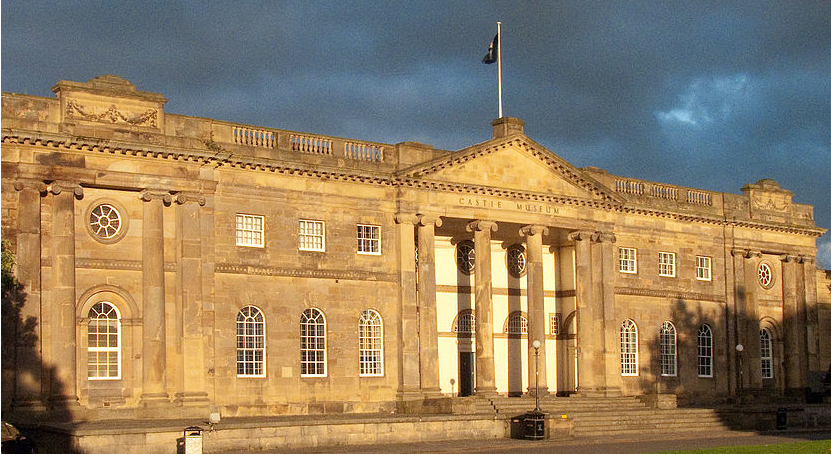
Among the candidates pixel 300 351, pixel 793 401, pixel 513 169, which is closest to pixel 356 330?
pixel 300 351

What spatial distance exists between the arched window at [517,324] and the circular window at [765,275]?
14.5m

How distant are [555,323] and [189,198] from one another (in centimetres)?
1989

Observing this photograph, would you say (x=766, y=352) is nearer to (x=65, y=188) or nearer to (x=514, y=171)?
(x=514, y=171)

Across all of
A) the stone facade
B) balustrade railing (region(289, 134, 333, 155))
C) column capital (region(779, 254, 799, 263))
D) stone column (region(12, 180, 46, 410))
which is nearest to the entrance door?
the stone facade

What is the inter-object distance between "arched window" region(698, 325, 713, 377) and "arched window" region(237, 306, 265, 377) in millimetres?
23834

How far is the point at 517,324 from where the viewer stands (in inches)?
1929

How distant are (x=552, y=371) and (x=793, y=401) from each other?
13076mm

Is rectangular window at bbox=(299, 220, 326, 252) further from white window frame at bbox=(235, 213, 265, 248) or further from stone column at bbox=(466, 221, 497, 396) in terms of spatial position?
stone column at bbox=(466, 221, 497, 396)

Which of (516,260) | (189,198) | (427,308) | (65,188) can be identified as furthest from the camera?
(516,260)

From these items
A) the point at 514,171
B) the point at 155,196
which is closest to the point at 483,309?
the point at 514,171

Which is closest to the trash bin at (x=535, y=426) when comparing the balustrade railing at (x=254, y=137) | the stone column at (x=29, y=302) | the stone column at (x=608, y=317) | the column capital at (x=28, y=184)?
the stone column at (x=608, y=317)

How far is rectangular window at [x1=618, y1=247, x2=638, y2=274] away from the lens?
49.9m

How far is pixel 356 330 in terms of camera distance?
41031 millimetres

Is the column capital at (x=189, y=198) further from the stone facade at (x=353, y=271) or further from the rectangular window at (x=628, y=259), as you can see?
the rectangular window at (x=628, y=259)
